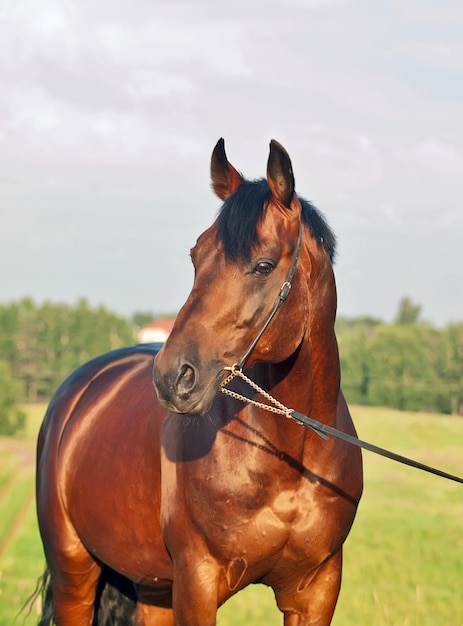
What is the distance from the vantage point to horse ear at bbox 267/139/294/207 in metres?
3.43

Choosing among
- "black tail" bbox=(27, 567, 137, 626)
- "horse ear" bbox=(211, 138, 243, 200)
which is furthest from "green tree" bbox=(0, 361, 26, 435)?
"horse ear" bbox=(211, 138, 243, 200)

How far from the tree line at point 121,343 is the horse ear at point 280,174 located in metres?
30.7

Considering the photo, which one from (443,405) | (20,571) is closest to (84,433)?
(20,571)

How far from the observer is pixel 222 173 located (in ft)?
12.6

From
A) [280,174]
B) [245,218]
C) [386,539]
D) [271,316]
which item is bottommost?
[386,539]

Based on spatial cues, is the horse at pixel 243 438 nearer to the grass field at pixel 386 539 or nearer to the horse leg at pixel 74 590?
the horse leg at pixel 74 590

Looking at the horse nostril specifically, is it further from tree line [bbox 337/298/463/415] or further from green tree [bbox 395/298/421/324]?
green tree [bbox 395/298/421/324]

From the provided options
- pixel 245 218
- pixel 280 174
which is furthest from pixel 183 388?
pixel 280 174

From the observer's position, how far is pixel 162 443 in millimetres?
4172

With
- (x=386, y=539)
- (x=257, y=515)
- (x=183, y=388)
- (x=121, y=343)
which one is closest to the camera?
(x=183, y=388)

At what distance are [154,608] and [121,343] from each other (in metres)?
40.1

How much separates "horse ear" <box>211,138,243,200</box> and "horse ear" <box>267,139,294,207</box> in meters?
0.28

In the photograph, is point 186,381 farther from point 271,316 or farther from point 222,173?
point 222,173

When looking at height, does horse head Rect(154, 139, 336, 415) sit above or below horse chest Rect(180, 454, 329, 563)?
above
